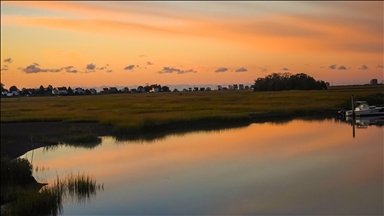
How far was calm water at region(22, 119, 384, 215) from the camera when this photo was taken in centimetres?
763

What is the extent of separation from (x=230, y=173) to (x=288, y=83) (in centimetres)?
2676

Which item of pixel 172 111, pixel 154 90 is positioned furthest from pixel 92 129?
pixel 154 90

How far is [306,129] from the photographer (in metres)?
20.1

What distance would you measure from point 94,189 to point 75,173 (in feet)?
6.72

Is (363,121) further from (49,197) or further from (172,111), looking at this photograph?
(49,197)

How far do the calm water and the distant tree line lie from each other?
14435 mm

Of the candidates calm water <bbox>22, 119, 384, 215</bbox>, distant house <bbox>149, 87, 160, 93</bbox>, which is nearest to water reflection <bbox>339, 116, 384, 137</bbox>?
calm water <bbox>22, 119, 384, 215</bbox>

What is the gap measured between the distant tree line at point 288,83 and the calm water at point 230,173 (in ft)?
47.4

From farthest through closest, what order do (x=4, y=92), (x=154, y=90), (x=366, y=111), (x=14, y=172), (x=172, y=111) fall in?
(x=154, y=90) < (x=172, y=111) < (x=366, y=111) < (x=14, y=172) < (x=4, y=92)

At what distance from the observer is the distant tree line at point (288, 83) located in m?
32.2

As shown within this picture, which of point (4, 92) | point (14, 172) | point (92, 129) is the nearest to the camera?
point (4, 92)

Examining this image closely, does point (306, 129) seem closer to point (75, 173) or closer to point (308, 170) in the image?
point (308, 170)

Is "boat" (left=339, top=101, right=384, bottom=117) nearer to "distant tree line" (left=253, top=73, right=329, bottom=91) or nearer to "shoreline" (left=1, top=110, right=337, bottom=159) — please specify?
"shoreline" (left=1, top=110, right=337, bottom=159)

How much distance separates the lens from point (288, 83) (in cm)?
3606
